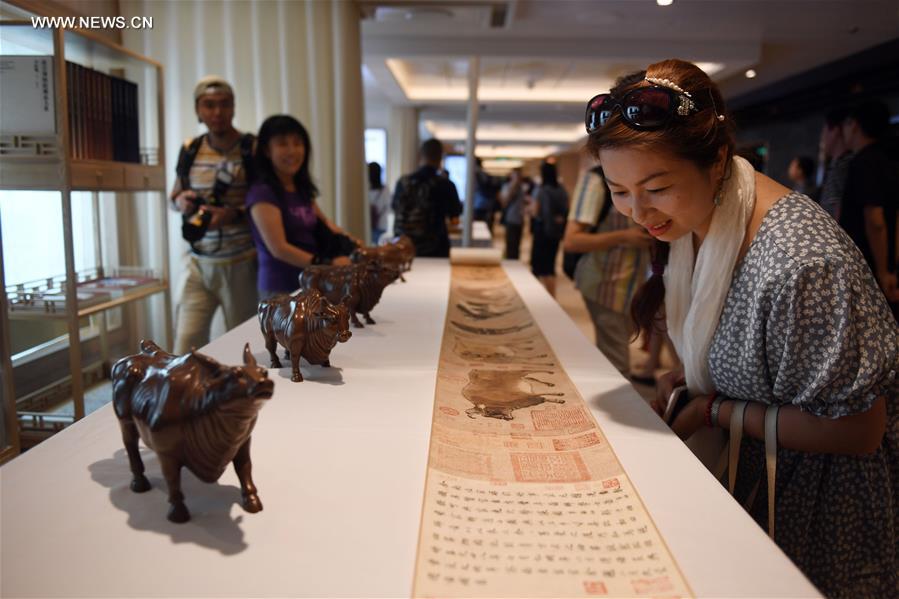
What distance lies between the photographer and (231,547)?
28.5 inches

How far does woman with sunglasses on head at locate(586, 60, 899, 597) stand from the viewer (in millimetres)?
966

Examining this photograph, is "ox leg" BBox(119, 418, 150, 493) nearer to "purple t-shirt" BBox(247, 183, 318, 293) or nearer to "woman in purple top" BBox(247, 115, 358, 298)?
"woman in purple top" BBox(247, 115, 358, 298)

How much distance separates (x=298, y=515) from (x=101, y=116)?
2337mm

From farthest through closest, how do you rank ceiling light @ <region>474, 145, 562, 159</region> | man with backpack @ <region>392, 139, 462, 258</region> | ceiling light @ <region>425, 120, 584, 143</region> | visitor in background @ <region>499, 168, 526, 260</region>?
ceiling light @ <region>474, 145, 562, 159</region> < ceiling light @ <region>425, 120, 584, 143</region> < visitor in background @ <region>499, 168, 526, 260</region> < man with backpack @ <region>392, 139, 462, 258</region>

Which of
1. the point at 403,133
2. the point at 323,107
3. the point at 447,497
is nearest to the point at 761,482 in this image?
the point at 447,497

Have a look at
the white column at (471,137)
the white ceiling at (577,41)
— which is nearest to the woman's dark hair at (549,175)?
the white column at (471,137)

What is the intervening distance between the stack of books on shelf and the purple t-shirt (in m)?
0.65

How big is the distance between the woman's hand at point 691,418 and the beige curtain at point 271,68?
3025mm

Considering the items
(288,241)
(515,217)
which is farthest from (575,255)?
(515,217)

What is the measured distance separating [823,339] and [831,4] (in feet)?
6.14

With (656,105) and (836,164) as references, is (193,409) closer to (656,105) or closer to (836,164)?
(656,105)

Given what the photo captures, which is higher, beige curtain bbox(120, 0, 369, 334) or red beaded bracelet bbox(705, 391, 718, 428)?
beige curtain bbox(120, 0, 369, 334)

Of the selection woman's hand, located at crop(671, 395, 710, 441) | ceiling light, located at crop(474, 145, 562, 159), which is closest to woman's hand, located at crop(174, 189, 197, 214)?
woman's hand, located at crop(671, 395, 710, 441)

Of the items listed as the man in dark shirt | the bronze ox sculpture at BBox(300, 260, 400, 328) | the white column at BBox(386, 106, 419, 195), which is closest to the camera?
the bronze ox sculpture at BBox(300, 260, 400, 328)
